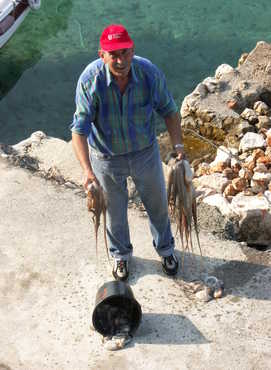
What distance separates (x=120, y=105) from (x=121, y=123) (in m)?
0.13

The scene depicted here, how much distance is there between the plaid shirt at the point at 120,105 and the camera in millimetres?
4059

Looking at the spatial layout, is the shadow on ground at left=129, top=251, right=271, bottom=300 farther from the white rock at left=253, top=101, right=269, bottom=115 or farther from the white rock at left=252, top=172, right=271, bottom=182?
the white rock at left=253, top=101, right=269, bottom=115

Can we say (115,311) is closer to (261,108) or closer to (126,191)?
(126,191)

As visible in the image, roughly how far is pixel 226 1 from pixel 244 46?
1983 millimetres

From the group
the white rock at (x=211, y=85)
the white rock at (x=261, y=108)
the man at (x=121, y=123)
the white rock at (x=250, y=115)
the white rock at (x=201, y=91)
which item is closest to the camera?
the man at (x=121, y=123)

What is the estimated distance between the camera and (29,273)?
5.09 meters

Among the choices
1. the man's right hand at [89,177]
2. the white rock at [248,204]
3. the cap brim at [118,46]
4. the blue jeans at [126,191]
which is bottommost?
the white rock at [248,204]

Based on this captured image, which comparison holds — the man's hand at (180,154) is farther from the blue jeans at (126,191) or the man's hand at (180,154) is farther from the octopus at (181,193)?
the blue jeans at (126,191)

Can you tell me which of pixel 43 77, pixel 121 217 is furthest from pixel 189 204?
pixel 43 77

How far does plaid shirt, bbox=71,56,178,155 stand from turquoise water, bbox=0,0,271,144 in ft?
17.8

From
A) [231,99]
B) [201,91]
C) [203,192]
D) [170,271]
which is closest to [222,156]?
[203,192]

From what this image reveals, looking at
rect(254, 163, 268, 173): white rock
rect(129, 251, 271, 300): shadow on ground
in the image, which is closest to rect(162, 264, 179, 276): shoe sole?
rect(129, 251, 271, 300): shadow on ground

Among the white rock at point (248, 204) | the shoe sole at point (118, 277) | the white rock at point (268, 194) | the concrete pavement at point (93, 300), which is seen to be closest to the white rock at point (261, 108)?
the white rock at point (268, 194)

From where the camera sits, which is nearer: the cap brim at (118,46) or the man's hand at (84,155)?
the cap brim at (118,46)
